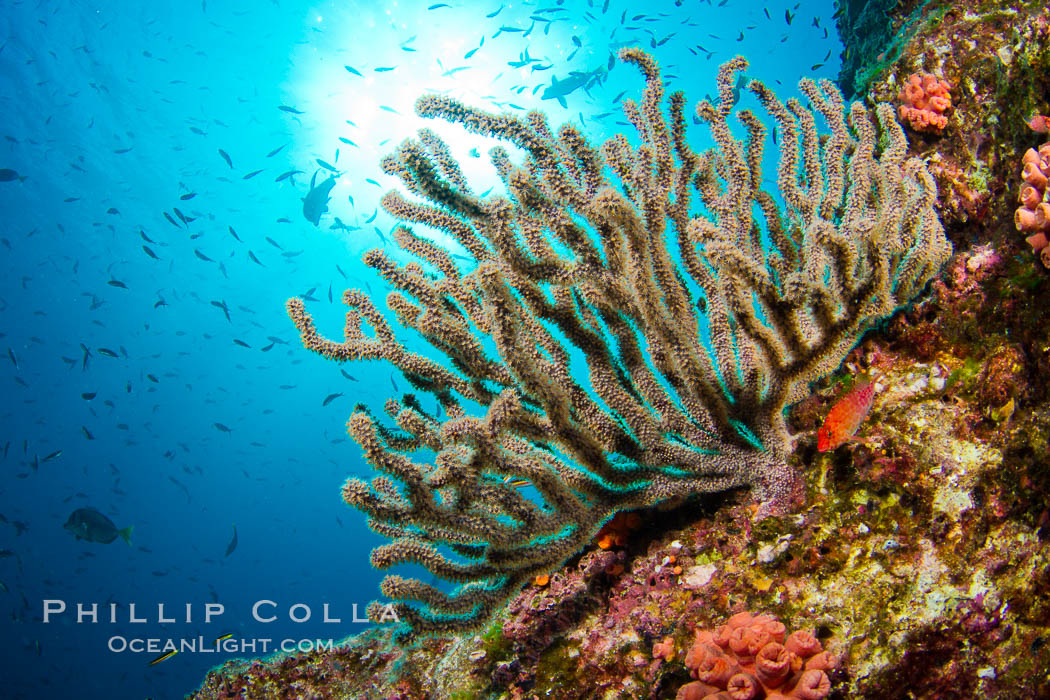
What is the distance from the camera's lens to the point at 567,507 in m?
2.18

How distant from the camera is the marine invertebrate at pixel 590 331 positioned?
1.93m

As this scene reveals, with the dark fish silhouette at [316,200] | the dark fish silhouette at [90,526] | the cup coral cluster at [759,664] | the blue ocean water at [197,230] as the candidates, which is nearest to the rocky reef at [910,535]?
the cup coral cluster at [759,664]

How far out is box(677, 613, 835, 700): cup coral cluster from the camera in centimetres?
156

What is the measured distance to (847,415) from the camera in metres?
1.92

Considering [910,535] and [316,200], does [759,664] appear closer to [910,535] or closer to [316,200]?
[910,535]

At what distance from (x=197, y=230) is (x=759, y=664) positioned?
1840 inches

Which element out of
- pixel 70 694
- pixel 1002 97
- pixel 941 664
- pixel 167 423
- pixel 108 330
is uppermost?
pixel 108 330

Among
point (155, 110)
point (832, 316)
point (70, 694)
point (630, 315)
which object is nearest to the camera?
point (832, 316)

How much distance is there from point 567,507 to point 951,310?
2024 millimetres

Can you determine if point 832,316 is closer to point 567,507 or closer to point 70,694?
point 567,507

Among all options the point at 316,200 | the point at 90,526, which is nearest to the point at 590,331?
the point at 90,526

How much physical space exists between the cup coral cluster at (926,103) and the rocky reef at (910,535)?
0.06 metres

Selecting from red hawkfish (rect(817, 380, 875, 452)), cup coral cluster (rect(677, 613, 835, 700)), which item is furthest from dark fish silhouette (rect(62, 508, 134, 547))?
red hawkfish (rect(817, 380, 875, 452))

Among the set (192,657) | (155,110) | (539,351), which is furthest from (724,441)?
(192,657)
